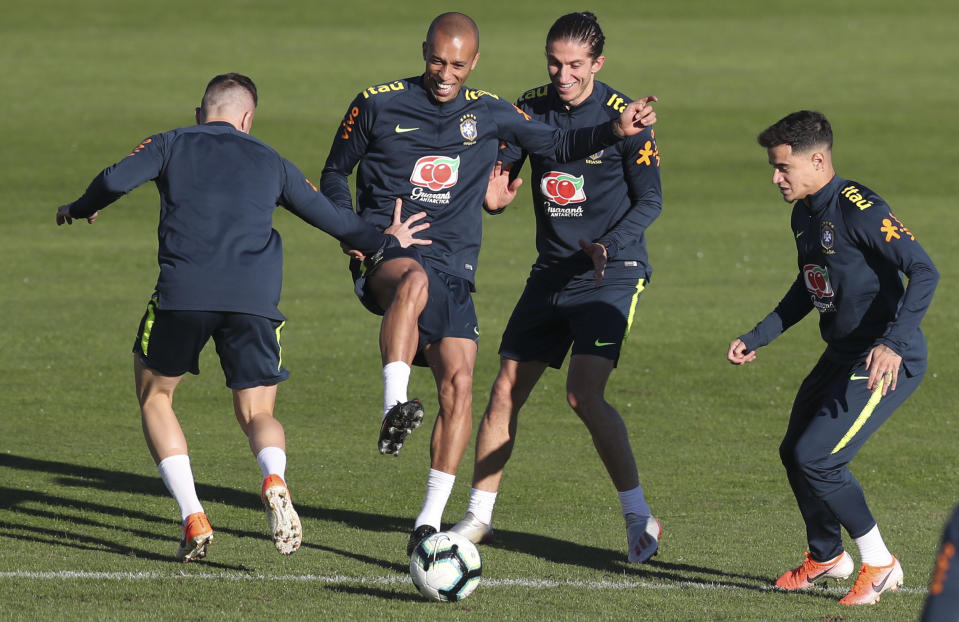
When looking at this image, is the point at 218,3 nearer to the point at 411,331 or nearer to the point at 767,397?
the point at 767,397

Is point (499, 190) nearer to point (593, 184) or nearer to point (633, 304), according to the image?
point (593, 184)

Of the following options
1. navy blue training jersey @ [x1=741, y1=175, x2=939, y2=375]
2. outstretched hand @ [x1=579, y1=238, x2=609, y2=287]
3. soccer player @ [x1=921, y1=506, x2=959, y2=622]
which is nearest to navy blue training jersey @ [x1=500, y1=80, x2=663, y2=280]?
outstretched hand @ [x1=579, y1=238, x2=609, y2=287]

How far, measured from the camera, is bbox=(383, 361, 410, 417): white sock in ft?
24.0

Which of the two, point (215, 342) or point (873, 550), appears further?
point (215, 342)

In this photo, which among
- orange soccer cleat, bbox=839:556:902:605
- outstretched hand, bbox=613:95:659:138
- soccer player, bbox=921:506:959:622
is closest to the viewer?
soccer player, bbox=921:506:959:622

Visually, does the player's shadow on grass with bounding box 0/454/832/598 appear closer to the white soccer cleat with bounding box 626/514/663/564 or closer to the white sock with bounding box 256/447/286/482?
the white soccer cleat with bounding box 626/514/663/564

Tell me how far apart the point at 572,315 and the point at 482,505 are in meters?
1.28

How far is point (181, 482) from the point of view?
7246 millimetres

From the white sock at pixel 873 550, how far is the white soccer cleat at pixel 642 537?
4.18 ft

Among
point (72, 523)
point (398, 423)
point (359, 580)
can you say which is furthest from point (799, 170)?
point (72, 523)

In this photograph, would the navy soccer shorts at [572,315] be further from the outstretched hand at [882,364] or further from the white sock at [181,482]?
the white sock at [181,482]

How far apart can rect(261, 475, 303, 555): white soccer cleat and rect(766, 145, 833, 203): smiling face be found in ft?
9.47

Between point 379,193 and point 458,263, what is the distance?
612mm

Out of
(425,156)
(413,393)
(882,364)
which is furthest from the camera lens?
(413,393)
